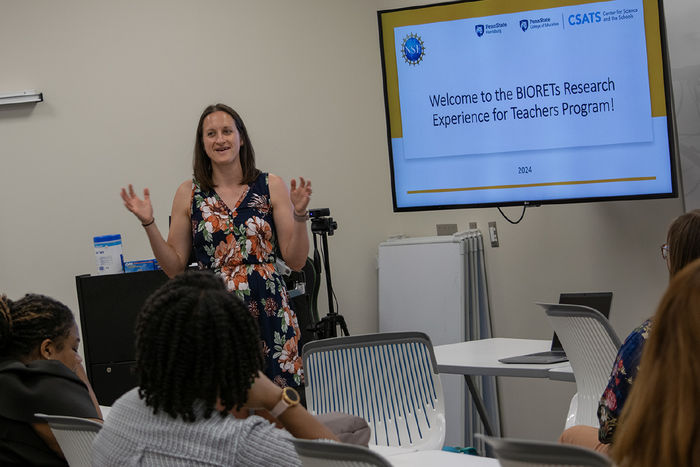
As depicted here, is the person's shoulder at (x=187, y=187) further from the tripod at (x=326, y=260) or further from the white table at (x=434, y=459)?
the white table at (x=434, y=459)

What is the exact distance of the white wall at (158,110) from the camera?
514 cm

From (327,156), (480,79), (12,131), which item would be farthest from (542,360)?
(12,131)

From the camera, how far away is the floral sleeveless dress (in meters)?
3.06

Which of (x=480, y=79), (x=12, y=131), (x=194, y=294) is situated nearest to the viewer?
(x=194, y=294)

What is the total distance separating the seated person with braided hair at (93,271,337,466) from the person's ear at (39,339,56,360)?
0.90 m

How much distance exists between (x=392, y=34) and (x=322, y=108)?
40.2 inches

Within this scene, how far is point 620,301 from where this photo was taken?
14.0ft

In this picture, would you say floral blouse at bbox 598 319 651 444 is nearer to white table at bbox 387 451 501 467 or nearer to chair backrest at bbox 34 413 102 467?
white table at bbox 387 451 501 467

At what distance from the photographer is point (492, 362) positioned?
125 inches

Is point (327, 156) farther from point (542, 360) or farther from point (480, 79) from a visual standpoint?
point (542, 360)

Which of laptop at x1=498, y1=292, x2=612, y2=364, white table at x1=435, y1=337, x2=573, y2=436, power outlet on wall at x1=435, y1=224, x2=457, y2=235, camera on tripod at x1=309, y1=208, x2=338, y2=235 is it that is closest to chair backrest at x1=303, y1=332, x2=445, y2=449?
white table at x1=435, y1=337, x2=573, y2=436

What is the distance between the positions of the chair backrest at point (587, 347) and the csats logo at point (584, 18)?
1.78 metres

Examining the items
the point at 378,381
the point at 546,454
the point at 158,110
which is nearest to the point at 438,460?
the point at 378,381

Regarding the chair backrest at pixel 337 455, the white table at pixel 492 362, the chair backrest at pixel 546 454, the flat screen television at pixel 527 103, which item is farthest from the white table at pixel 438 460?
the flat screen television at pixel 527 103
